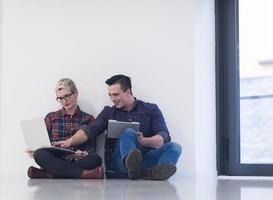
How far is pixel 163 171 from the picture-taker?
9.05ft

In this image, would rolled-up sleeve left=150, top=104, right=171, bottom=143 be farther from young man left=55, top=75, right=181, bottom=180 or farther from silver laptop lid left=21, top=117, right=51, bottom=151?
silver laptop lid left=21, top=117, right=51, bottom=151

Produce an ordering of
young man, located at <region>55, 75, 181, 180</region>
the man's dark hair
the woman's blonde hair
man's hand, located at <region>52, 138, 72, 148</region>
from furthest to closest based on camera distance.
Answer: the woman's blonde hair, the man's dark hair, man's hand, located at <region>52, 138, 72, 148</region>, young man, located at <region>55, 75, 181, 180</region>

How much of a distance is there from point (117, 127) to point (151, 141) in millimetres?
285

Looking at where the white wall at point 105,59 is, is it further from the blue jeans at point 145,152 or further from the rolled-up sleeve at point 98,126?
the blue jeans at point 145,152

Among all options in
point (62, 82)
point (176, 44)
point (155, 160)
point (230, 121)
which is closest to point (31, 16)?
point (62, 82)

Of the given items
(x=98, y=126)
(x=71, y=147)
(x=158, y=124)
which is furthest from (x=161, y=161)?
(x=71, y=147)

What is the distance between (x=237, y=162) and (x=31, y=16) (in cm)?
214

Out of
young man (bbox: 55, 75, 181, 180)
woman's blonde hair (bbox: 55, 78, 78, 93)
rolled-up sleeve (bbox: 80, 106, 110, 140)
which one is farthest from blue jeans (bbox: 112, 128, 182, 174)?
woman's blonde hair (bbox: 55, 78, 78, 93)

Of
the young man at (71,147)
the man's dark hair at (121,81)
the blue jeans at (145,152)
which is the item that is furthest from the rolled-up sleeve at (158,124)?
the young man at (71,147)

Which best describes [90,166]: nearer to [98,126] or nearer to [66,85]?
[98,126]

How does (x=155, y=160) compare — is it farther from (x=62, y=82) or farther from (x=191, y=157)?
(x=62, y=82)

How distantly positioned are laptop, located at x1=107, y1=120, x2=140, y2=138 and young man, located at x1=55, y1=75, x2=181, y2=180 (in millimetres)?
99

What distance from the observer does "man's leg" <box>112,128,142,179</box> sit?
8.84 ft

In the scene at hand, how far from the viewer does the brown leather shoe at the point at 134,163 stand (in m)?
2.68
